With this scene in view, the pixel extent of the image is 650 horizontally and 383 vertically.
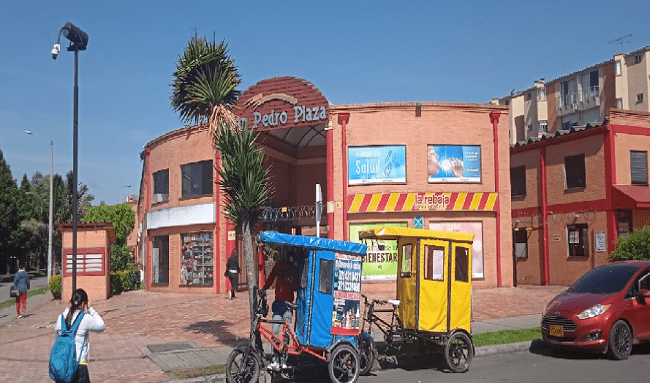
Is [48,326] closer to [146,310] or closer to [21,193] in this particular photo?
[146,310]

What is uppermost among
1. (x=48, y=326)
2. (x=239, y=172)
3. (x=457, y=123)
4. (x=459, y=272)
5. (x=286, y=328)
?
(x=457, y=123)

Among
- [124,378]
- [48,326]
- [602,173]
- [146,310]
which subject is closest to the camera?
[124,378]

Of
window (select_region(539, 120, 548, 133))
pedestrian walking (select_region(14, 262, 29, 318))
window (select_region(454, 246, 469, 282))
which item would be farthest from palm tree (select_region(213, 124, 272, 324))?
window (select_region(539, 120, 548, 133))

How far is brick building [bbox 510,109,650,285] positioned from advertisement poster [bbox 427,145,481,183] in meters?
4.80

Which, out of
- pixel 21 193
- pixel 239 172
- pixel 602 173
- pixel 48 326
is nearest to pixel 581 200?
pixel 602 173

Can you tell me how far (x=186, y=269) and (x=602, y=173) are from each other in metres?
17.2

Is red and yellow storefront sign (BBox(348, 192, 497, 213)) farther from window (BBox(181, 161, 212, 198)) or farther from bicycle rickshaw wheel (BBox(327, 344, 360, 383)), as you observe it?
bicycle rickshaw wheel (BBox(327, 344, 360, 383))

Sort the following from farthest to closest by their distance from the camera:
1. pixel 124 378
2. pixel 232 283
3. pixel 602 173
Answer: pixel 602 173
pixel 232 283
pixel 124 378

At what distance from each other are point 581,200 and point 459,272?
16.4 m

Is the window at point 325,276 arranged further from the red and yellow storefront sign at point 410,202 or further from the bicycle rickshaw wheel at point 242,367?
the red and yellow storefront sign at point 410,202

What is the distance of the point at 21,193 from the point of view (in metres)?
56.6

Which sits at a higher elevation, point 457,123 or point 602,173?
point 457,123

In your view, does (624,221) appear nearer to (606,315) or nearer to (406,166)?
(406,166)

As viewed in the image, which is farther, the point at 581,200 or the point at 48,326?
the point at 581,200
